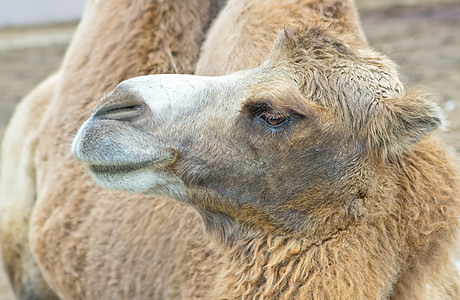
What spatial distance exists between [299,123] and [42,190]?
6.92 feet

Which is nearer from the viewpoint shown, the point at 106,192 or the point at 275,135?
the point at 275,135

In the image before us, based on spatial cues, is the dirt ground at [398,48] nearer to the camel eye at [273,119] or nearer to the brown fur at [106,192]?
the brown fur at [106,192]

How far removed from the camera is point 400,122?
114 inches

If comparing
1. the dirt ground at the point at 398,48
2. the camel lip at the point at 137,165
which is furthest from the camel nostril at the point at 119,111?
the dirt ground at the point at 398,48

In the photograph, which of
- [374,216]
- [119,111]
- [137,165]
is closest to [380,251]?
[374,216]

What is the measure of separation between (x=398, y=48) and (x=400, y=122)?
30.0ft

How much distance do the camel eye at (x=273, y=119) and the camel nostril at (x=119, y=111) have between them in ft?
1.60

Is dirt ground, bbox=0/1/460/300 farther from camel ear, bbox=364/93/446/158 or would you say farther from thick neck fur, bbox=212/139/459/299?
camel ear, bbox=364/93/446/158

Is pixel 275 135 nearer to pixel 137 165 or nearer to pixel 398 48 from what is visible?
pixel 137 165

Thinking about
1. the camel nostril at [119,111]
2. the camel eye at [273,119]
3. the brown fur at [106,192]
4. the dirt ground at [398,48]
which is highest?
the camel eye at [273,119]

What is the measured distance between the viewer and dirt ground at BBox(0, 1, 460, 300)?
978 cm

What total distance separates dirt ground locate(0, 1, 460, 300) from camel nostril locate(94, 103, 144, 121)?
535 centimetres

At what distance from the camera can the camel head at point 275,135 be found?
113 inches

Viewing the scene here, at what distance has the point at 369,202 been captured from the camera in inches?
115
